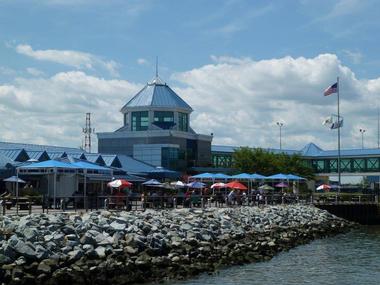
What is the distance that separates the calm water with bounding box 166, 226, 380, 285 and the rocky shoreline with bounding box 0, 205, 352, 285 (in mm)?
900

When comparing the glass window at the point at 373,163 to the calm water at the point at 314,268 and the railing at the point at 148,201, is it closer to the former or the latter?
the railing at the point at 148,201

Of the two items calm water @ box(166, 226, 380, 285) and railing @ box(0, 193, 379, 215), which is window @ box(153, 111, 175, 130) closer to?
railing @ box(0, 193, 379, 215)

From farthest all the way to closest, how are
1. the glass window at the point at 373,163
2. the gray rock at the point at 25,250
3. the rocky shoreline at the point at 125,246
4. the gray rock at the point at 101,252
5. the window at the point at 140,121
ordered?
the glass window at the point at 373,163, the window at the point at 140,121, the gray rock at the point at 101,252, the gray rock at the point at 25,250, the rocky shoreline at the point at 125,246

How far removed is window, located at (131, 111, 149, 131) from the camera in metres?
88.6

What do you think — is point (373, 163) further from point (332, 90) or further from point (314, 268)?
point (314, 268)

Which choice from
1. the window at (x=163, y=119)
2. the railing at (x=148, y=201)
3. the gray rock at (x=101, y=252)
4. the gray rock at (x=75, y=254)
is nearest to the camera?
the gray rock at (x=75, y=254)

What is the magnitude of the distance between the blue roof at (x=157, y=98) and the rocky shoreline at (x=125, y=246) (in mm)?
48669

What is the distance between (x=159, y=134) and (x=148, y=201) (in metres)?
42.7

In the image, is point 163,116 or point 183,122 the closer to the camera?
point 163,116

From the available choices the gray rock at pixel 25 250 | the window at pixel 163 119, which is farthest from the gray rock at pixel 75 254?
the window at pixel 163 119

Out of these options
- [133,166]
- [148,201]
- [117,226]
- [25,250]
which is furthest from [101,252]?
[133,166]

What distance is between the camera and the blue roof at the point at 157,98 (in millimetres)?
88812

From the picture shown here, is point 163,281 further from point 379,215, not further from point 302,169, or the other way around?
point 302,169

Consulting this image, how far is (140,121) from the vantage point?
89.0 m
